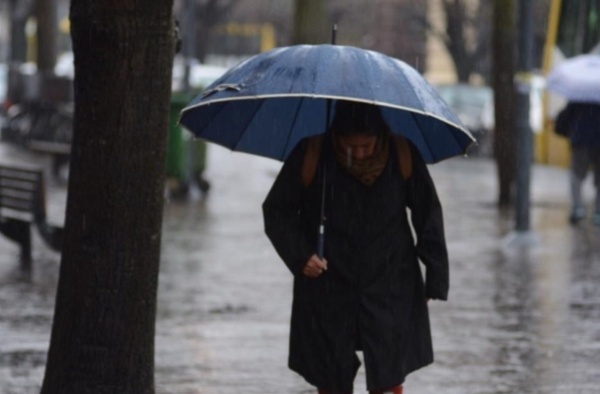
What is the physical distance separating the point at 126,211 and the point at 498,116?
14321 millimetres

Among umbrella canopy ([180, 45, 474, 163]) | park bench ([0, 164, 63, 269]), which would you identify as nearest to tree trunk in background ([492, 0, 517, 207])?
park bench ([0, 164, 63, 269])

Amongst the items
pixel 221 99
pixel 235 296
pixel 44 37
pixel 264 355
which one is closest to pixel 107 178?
pixel 221 99

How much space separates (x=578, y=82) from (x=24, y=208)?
647 centimetres

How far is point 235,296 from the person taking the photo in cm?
1223

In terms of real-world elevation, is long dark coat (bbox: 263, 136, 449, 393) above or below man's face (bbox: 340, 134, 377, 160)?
below

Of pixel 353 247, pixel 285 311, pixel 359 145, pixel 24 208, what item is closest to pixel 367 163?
pixel 359 145

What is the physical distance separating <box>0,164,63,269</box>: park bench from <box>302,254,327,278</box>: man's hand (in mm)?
7631

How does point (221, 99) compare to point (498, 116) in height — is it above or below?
above

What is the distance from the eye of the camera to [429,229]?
20.7ft

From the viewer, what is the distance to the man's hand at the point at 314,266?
621 centimetres

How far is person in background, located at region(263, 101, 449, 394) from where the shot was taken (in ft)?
20.6

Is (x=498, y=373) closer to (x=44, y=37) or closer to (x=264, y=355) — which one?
(x=264, y=355)

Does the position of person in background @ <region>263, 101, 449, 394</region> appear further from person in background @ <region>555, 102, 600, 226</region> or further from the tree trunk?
person in background @ <region>555, 102, 600, 226</region>

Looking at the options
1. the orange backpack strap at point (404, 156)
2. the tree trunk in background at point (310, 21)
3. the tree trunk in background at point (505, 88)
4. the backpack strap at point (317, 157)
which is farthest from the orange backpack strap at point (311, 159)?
the tree trunk in background at point (310, 21)
